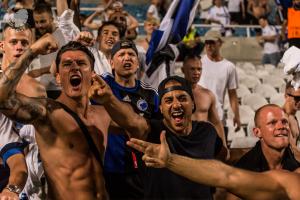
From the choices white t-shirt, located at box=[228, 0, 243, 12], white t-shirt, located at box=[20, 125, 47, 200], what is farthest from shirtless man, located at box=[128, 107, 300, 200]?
white t-shirt, located at box=[228, 0, 243, 12]

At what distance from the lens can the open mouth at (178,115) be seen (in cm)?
495

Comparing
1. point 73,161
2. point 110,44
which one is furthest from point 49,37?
point 110,44

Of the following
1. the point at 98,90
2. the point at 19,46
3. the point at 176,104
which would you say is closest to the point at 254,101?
the point at 176,104

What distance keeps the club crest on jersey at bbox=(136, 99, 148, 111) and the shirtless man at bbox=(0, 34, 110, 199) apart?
0.53 meters

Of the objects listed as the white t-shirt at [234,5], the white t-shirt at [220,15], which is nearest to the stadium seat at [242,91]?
the white t-shirt at [220,15]

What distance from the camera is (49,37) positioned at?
4277 mm

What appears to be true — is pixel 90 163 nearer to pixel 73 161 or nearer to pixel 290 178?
pixel 73 161

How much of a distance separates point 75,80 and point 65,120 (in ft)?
1.04

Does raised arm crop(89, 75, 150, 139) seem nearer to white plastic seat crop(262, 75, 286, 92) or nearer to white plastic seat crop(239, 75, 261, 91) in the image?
white plastic seat crop(239, 75, 261, 91)

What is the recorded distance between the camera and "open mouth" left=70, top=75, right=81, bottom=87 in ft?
15.9

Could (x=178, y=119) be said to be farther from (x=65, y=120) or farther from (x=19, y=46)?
(x=19, y=46)

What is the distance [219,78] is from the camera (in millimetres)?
8594

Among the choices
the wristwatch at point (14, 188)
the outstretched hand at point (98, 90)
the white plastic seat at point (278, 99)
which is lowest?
the white plastic seat at point (278, 99)

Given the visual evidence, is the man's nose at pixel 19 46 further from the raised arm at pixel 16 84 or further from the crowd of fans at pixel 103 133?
the raised arm at pixel 16 84
